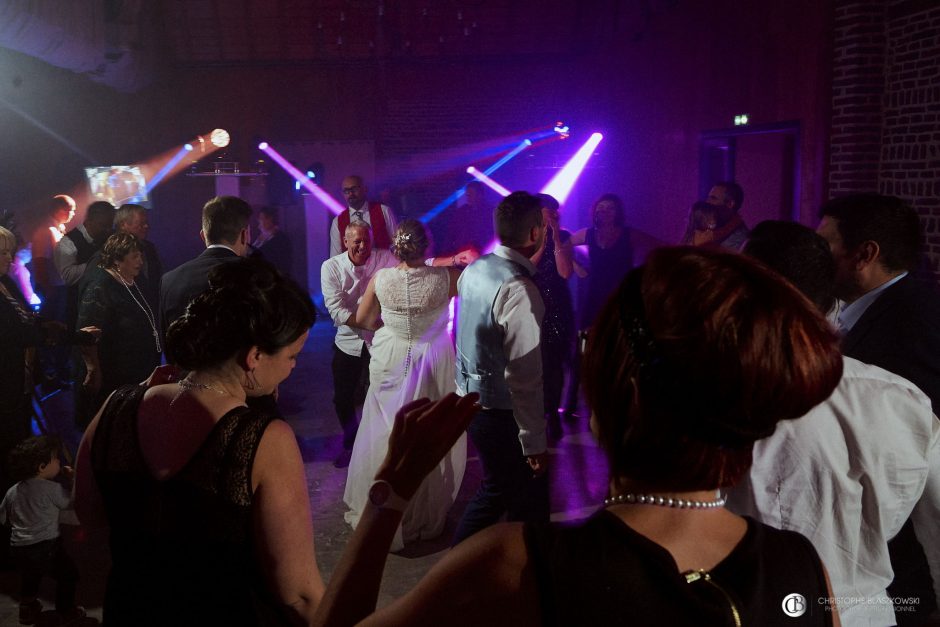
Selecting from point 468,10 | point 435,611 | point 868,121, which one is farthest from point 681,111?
point 435,611

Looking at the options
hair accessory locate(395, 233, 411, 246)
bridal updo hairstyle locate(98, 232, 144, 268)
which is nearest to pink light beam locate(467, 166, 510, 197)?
hair accessory locate(395, 233, 411, 246)

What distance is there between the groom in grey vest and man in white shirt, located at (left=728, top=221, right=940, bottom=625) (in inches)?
59.6

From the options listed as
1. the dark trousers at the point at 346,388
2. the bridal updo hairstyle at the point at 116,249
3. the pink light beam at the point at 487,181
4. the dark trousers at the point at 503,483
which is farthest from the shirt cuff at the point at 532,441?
the pink light beam at the point at 487,181

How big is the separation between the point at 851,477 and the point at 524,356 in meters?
1.60

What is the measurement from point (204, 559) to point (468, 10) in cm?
1067

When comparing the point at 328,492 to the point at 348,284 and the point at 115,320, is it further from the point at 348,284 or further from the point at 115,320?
the point at 115,320

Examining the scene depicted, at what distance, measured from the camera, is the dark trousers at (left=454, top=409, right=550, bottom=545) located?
10.1 feet

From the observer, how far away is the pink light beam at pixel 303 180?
1126 centimetres

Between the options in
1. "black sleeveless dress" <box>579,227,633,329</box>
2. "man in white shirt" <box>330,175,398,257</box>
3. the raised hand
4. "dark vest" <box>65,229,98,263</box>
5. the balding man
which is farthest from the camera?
"man in white shirt" <box>330,175,398,257</box>

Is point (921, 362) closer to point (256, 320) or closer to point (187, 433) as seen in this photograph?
point (256, 320)

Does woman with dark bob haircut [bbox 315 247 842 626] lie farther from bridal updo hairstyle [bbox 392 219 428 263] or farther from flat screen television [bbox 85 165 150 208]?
flat screen television [bbox 85 165 150 208]

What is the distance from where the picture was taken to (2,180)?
32.6ft

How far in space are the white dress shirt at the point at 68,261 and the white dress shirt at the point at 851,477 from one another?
211 inches

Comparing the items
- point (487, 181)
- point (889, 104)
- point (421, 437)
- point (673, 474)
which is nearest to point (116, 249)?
point (421, 437)
